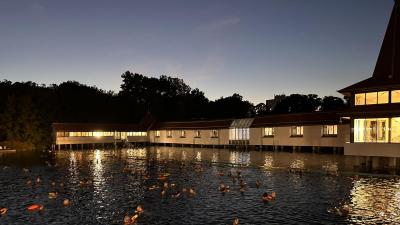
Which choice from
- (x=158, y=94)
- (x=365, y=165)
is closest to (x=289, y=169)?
(x=365, y=165)

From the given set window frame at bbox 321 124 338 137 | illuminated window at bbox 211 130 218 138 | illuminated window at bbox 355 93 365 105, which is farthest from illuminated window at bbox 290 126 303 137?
illuminated window at bbox 355 93 365 105

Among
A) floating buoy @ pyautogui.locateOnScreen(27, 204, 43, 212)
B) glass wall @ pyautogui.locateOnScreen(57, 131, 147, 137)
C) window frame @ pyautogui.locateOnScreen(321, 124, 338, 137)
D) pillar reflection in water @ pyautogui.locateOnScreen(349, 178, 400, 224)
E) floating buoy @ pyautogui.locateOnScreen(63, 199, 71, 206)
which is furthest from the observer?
glass wall @ pyautogui.locateOnScreen(57, 131, 147, 137)

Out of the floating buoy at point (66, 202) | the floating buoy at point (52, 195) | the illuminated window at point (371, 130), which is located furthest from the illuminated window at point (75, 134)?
the floating buoy at point (66, 202)

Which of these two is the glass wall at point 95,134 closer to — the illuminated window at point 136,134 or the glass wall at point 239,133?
the illuminated window at point 136,134

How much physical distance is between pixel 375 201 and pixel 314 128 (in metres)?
39.3

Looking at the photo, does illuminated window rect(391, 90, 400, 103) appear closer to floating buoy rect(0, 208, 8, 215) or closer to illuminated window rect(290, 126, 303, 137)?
illuminated window rect(290, 126, 303, 137)

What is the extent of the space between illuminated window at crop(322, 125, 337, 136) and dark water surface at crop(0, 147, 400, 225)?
20.3 metres

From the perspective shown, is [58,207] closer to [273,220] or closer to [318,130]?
[273,220]

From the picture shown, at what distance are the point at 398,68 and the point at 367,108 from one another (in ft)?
17.3

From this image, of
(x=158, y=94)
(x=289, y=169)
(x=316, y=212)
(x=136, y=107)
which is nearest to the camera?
(x=316, y=212)

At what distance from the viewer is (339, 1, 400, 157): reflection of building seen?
4238cm

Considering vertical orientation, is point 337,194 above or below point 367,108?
below

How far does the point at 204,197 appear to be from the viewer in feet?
91.6

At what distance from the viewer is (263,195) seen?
26.8m
